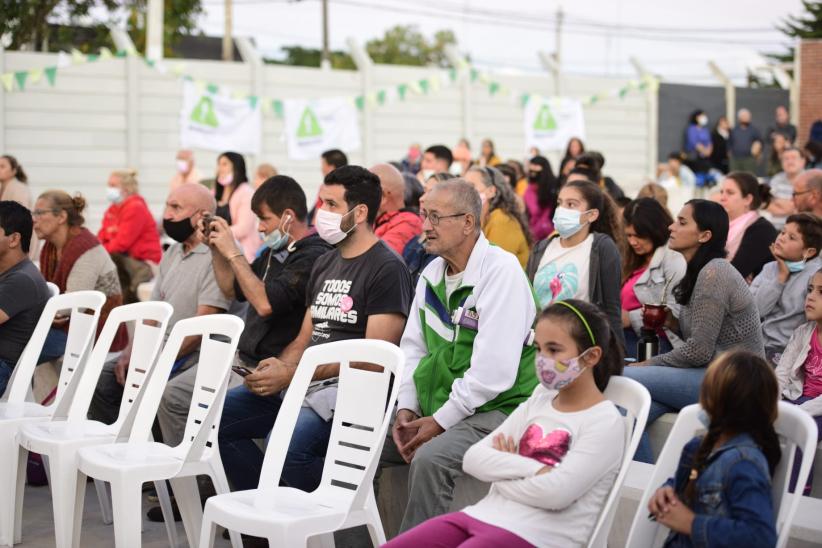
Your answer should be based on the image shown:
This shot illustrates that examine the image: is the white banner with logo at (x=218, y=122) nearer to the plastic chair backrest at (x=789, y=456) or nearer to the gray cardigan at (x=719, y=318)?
the gray cardigan at (x=719, y=318)

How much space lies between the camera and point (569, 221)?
5.57 m

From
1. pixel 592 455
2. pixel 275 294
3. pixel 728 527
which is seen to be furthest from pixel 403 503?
pixel 728 527

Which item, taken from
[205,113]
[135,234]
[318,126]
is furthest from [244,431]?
[318,126]

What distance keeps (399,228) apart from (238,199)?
3030 millimetres

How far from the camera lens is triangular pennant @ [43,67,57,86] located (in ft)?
49.1

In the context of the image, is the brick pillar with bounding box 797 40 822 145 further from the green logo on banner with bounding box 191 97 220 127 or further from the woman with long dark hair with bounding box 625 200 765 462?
the woman with long dark hair with bounding box 625 200 765 462

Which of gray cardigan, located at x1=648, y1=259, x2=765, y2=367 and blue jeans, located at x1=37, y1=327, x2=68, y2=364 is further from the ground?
gray cardigan, located at x1=648, y1=259, x2=765, y2=367

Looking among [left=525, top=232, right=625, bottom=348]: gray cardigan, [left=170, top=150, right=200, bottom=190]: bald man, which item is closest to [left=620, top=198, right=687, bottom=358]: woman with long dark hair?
[left=525, top=232, right=625, bottom=348]: gray cardigan

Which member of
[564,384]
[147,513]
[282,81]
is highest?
[282,81]

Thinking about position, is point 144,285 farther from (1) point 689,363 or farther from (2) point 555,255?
(1) point 689,363

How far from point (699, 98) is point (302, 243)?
1721cm

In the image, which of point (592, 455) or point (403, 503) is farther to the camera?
point (403, 503)

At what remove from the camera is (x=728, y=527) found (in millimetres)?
2916

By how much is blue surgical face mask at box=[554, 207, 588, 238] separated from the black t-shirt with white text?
3.33 ft
